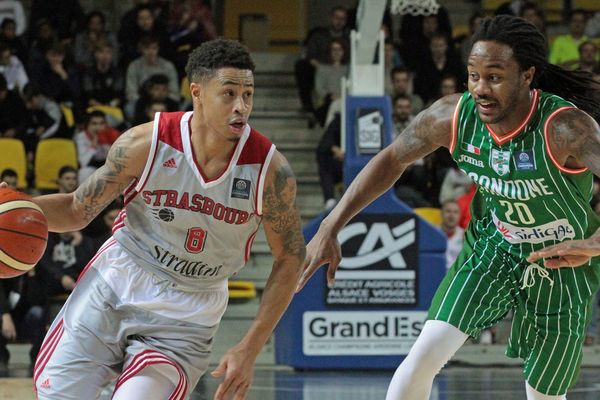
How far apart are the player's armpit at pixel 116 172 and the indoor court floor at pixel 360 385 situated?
8.57 ft

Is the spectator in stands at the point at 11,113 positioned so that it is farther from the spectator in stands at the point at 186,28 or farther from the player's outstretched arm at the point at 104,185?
the player's outstretched arm at the point at 104,185

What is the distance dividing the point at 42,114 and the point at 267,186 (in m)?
7.39

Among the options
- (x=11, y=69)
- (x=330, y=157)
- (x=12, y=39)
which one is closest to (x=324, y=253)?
(x=330, y=157)

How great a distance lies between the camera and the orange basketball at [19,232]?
401 centimetres

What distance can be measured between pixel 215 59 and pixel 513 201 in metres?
1.30

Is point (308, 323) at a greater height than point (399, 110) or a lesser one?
lesser

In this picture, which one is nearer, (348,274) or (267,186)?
(267,186)

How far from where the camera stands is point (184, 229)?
4066 millimetres

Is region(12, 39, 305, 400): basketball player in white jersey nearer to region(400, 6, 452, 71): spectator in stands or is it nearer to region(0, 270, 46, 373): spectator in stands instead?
region(0, 270, 46, 373): spectator in stands

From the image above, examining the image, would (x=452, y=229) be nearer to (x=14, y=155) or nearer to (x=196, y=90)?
(x=14, y=155)

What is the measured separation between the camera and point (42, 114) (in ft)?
36.0

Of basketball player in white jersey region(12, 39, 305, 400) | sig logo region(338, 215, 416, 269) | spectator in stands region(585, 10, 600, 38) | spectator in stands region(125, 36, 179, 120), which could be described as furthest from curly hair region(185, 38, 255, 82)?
spectator in stands region(585, 10, 600, 38)

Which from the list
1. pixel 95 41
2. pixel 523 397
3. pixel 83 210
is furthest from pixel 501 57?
pixel 95 41

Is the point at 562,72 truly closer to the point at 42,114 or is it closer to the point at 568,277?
the point at 568,277
